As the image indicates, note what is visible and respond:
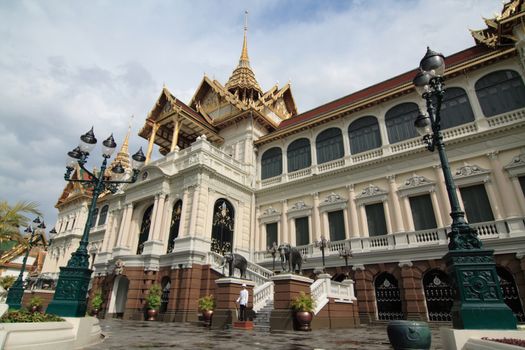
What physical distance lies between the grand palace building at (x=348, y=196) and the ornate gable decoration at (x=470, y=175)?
7 cm

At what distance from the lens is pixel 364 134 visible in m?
20.7

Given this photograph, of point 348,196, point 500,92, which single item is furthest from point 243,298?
point 500,92

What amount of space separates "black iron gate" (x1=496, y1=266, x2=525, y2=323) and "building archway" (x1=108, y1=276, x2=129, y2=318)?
20974 millimetres

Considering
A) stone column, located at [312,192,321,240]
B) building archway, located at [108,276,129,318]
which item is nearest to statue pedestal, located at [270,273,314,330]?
stone column, located at [312,192,321,240]

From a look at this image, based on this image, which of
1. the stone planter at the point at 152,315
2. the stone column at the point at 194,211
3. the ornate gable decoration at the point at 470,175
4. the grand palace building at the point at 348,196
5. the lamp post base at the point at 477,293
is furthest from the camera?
the stone column at the point at 194,211

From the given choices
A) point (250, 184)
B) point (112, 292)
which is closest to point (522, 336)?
point (250, 184)

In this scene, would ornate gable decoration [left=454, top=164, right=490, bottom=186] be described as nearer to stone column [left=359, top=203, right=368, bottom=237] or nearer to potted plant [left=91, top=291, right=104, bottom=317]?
stone column [left=359, top=203, right=368, bottom=237]

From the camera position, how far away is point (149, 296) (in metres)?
18.0

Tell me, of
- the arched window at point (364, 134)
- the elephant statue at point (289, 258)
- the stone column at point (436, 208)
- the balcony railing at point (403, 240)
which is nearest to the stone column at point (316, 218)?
the balcony railing at point (403, 240)

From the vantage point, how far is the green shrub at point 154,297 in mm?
17797

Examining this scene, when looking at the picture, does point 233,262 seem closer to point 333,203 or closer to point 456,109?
point 333,203

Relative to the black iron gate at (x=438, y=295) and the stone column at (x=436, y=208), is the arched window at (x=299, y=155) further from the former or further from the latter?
the black iron gate at (x=438, y=295)

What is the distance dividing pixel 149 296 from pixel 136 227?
258 inches

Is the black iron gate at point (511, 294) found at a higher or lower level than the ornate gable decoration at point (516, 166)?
lower
